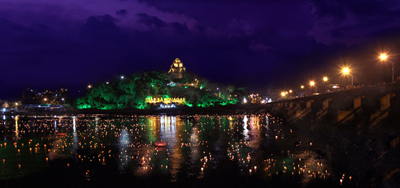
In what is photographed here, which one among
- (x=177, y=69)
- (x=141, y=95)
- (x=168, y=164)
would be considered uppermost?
(x=177, y=69)

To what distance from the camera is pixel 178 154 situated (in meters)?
24.9

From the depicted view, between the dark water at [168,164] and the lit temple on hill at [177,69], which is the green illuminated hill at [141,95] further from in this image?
the dark water at [168,164]

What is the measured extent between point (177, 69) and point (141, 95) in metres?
75.2

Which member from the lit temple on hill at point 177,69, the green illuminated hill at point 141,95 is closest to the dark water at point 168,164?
the green illuminated hill at point 141,95

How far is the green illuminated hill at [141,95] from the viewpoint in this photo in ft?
344

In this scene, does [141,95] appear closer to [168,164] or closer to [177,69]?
[177,69]

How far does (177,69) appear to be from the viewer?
179 meters

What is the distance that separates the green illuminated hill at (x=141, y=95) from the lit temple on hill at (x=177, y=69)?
148 feet

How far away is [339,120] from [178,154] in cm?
2082

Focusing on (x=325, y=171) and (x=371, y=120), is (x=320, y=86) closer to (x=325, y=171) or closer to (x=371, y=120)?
(x=371, y=120)

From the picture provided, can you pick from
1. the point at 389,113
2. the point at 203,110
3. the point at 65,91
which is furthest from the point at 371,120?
the point at 65,91

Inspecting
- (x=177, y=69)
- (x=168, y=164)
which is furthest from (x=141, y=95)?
(x=168, y=164)

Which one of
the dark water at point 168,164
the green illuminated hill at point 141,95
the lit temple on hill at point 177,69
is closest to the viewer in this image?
the dark water at point 168,164

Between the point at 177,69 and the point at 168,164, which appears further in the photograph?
the point at 177,69
